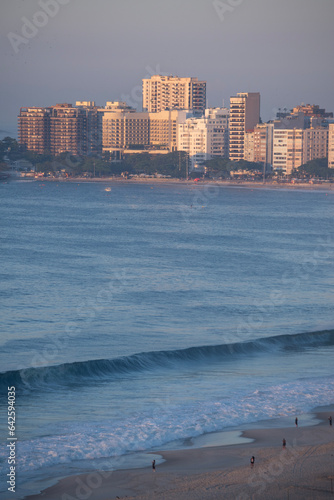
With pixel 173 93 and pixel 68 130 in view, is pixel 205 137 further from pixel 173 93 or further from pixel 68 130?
pixel 173 93

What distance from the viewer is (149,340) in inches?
755

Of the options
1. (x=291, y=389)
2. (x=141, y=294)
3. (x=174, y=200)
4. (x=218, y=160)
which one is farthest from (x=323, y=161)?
(x=291, y=389)

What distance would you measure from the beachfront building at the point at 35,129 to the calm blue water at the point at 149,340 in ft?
352

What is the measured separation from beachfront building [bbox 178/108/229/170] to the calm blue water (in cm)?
9179

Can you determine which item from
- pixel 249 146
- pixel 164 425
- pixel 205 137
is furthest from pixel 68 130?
pixel 164 425

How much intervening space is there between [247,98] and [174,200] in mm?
51024

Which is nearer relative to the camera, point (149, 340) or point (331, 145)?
point (149, 340)

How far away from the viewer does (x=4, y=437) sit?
12266mm

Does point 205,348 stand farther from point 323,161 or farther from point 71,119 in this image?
point 71,119

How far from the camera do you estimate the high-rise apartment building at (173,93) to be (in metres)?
164

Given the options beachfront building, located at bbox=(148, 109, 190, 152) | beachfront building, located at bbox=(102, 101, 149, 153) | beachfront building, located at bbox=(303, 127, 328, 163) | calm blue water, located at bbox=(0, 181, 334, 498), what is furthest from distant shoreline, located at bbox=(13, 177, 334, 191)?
calm blue water, located at bbox=(0, 181, 334, 498)

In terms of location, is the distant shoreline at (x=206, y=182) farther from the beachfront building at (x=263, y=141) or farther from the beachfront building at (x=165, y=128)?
the beachfront building at (x=165, y=128)

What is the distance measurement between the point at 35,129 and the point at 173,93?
33604mm

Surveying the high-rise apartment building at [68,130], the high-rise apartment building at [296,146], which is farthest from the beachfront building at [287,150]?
the high-rise apartment building at [68,130]
